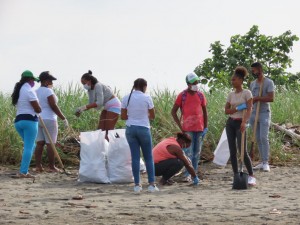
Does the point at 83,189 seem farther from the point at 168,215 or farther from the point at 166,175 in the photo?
the point at 168,215

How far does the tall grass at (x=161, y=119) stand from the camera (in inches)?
559

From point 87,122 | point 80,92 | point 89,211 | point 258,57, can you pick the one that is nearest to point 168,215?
point 89,211

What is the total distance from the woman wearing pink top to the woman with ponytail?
1451 millimetres

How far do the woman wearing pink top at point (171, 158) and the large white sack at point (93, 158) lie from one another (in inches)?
31.8

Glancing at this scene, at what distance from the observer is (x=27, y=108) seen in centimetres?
1153

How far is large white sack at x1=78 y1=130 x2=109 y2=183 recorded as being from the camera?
1155 cm

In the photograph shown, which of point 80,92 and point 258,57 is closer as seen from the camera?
point 80,92

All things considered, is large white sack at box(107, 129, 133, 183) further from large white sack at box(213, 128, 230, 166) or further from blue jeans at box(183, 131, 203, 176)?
large white sack at box(213, 128, 230, 166)

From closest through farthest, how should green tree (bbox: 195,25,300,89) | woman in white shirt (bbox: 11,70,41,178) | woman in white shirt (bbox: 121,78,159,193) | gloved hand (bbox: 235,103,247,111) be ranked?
woman in white shirt (bbox: 121,78,159,193), gloved hand (bbox: 235,103,247,111), woman in white shirt (bbox: 11,70,41,178), green tree (bbox: 195,25,300,89)

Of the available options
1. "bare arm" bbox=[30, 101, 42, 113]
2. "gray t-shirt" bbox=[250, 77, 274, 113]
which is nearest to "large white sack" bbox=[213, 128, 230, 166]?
"gray t-shirt" bbox=[250, 77, 274, 113]

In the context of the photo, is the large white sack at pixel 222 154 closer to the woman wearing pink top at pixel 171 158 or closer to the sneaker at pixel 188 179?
the sneaker at pixel 188 179

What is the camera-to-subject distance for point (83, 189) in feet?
35.9

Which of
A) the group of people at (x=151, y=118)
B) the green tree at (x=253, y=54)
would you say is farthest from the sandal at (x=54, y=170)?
the green tree at (x=253, y=54)

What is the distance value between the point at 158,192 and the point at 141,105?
47.7 inches
